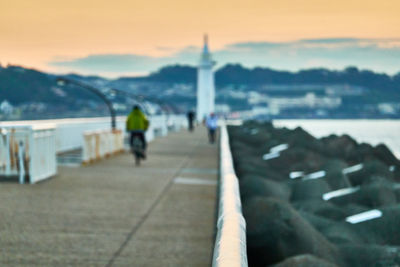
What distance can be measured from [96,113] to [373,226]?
206 feet

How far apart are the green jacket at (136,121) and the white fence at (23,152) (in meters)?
4.79

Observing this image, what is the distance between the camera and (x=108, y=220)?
8.69 meters

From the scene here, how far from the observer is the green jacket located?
17.8 metres

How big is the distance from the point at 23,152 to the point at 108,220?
15.4 feet

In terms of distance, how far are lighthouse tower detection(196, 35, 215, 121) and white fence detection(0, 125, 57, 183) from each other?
115m

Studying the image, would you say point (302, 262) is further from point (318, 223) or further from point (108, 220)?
point (318, 223)

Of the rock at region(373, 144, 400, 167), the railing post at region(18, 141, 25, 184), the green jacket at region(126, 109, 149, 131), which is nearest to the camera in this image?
the railing post at region(18, 141, 25, 184)

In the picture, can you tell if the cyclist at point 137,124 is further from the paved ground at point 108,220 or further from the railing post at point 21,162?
the railing post at point 21,162

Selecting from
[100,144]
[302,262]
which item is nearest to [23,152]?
[100,144]

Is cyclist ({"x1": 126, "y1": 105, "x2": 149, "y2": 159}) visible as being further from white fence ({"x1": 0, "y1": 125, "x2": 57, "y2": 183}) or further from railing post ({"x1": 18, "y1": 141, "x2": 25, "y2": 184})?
railing post ({"x1": 18, "y1": 141, "x2": 25, "y2": 184})

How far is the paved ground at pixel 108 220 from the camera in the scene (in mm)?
6574

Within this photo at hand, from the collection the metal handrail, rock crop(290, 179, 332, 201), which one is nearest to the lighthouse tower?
rock crop(290, 179, 332, 201)

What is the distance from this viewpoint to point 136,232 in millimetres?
7898

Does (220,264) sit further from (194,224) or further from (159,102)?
(159,102)
